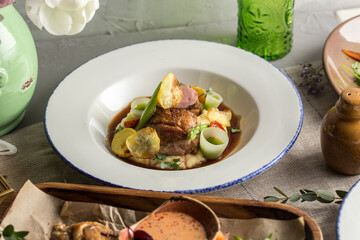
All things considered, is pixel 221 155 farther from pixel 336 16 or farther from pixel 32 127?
pixel 336 16

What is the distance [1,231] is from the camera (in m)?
1.28

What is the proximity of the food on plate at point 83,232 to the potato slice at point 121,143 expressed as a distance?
0.64 meters

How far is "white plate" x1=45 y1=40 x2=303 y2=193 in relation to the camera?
1.68m

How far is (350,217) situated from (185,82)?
44.1 inches

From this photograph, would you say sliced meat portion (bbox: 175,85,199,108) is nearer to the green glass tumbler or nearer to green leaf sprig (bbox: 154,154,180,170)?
green leaf sprig (bbox: 154,154,180,170)

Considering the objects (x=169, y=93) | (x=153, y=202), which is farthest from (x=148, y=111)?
(x=153, y=202)

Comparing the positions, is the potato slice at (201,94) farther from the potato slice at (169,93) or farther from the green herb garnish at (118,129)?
the green herb garnish at (118,129)

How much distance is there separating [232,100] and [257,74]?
164 millimetres

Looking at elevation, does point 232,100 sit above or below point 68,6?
below

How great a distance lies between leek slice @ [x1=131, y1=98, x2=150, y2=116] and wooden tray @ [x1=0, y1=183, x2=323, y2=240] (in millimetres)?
721

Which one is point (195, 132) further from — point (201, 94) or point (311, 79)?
point (311, 79)

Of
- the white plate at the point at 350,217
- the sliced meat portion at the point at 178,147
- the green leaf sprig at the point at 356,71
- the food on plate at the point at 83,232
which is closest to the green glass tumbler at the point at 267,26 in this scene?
the green leaf sprig at the point at 356,71

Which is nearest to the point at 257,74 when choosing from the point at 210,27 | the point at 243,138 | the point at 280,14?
the point at 243,138

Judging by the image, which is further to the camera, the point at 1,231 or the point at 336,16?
the point at 336,16
